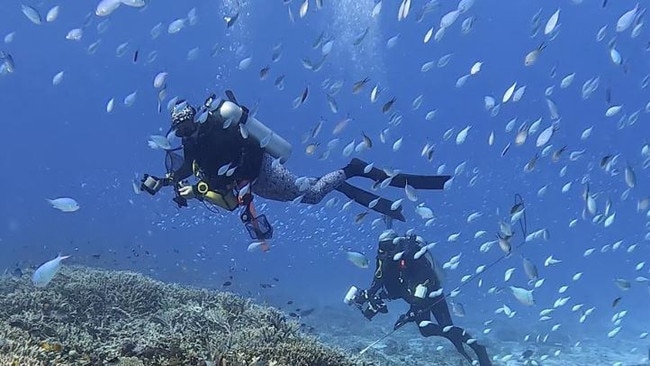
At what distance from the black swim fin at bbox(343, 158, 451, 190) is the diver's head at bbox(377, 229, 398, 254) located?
0.97 m

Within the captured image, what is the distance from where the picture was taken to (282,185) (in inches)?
327

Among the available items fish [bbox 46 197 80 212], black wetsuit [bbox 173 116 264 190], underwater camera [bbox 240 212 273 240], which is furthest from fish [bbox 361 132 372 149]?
fish [bbox 46 197 80 212]

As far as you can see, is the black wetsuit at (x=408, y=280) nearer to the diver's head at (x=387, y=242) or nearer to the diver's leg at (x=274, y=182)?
the diver's head at (x=387, y=242)

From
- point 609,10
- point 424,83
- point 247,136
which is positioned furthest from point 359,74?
point 247,136

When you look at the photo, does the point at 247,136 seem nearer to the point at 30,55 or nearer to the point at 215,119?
the point at 215,119

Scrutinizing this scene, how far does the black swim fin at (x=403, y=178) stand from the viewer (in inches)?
379

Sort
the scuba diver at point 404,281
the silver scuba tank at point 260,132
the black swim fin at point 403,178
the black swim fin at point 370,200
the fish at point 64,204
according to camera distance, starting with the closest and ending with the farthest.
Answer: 1. the silver scuba tank at point 260,132
2. the fish at point 64,204
3. the black swim fin at point 403,178
4. the black swim fin at point 370,200
5. the scuba diver at point 404,281

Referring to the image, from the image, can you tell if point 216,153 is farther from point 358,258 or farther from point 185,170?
point 358,258

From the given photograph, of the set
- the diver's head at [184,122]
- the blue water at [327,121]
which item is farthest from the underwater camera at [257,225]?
the blue water at [327,121]

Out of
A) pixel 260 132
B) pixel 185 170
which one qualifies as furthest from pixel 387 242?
pixel 185 170

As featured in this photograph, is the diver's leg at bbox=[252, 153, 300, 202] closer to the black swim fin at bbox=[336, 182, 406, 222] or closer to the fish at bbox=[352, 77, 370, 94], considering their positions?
the black swim fin at bbox=[336, 182, 406, 222]

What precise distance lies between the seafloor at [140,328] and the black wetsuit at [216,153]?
5.57ft

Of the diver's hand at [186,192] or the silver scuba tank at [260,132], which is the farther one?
the silver scuba tank at [260,132]

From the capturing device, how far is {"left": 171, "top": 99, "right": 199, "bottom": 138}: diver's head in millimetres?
6895
